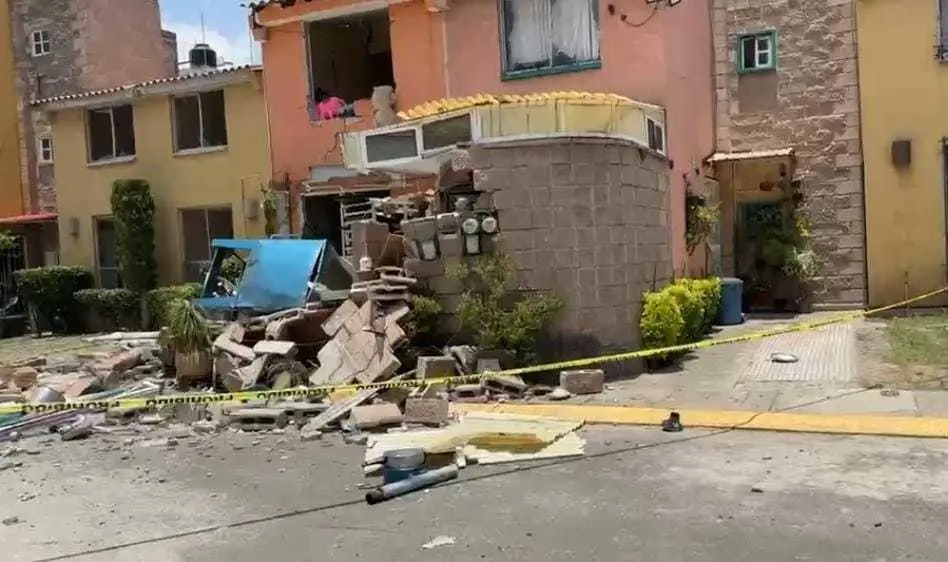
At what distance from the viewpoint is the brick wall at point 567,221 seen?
11195 millimetres

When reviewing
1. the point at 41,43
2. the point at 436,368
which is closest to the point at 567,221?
the point at 436,368

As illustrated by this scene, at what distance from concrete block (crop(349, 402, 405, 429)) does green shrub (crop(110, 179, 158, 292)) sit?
12586 mm

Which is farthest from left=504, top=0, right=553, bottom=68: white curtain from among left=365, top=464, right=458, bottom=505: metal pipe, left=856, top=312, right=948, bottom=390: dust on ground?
left=365, top=464, right=458, bottom=505: metal pipe

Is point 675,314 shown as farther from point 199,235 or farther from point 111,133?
point 111,133

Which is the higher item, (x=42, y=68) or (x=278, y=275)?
(x=42, y=68)

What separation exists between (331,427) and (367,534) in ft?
10.6

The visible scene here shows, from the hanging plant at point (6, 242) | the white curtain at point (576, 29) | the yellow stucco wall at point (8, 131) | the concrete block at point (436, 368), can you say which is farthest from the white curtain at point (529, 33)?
the yellow stucco wall at point (8, 131)

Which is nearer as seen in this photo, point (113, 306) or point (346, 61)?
point (346, 61)

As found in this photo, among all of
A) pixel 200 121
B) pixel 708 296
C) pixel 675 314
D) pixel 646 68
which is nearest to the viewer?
pixel 675 314

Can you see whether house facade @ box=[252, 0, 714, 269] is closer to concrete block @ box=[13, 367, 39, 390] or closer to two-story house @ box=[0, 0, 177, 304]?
concrete block @ box=[13, 367, 39, 390]

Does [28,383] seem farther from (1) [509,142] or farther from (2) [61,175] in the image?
(2) [61,175]

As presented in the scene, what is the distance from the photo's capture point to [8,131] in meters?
26.8

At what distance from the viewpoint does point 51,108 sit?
2214cm

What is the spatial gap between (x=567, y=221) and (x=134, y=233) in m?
12.3
